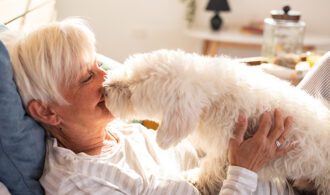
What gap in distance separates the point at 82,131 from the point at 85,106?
10cm

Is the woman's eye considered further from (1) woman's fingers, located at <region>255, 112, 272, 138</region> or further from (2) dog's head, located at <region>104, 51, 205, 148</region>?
(1) woman's fingers, located at <region>255, 112, 272, 138</region>

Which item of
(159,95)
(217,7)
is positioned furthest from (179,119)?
(217,7)

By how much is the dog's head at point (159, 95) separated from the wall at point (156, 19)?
9.37ft

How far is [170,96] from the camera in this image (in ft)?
3.94

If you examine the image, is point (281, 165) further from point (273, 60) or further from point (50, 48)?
point (273, 60)

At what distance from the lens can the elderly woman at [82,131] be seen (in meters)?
1.24

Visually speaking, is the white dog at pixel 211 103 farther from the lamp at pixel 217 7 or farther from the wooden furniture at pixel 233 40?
the lamp at pixel 217 7

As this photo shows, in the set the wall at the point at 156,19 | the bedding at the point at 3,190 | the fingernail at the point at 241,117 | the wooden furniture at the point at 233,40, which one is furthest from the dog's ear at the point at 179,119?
the wall at the point at 156,19

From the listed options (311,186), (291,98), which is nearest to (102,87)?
(291,98)

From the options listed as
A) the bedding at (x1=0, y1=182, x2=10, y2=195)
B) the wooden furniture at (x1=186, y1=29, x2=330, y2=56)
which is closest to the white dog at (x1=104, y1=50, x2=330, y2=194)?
the bedding at (x1=0, y1=182, x2=10, y2=195)

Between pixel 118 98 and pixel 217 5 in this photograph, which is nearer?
pixel 118 98

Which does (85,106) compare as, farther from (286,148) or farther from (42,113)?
(286,148)

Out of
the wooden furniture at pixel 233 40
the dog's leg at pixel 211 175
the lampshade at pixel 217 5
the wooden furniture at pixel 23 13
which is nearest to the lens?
the dog's leg at pixel 211 175

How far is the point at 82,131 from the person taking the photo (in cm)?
137
